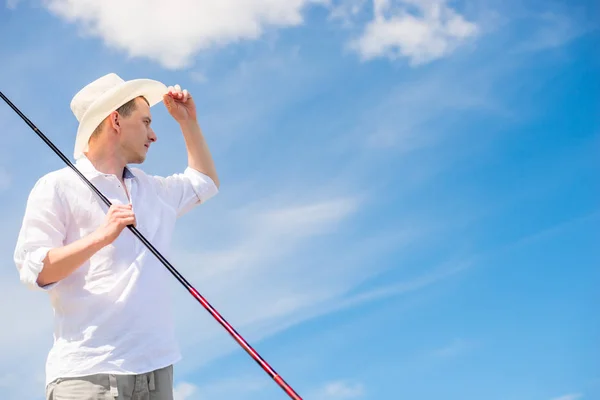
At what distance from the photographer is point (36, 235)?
377 centimetres

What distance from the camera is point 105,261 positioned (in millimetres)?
3924

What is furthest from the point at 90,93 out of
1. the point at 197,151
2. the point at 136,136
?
the point at 197,151

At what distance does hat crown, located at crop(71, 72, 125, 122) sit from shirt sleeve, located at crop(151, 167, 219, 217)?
2.05 ft

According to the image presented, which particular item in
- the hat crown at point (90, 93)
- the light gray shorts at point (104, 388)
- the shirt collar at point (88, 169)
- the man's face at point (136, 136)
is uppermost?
the hat crown at point (90, 93)

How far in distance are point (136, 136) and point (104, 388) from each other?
1547 mm

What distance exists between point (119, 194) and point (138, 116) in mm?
541

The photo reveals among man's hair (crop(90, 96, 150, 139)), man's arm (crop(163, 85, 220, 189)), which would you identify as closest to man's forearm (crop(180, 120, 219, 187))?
man's arm (crop(163, 85, 220, 189))

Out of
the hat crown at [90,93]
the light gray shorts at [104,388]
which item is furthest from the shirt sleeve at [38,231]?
the hat crown at [90,93]

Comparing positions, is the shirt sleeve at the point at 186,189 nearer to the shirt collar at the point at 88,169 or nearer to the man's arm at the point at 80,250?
the shirt collar at the point at 88,169

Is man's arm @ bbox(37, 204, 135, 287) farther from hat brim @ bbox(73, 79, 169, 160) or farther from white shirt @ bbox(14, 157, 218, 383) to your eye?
hat brim @ bbox(73, 79, 169, 160)

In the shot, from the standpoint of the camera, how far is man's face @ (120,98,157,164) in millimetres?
4375

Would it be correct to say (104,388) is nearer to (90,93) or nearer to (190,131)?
(90,93)

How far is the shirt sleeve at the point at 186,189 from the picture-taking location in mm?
4758

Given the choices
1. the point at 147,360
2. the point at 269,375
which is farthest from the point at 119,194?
the point at 269,375
